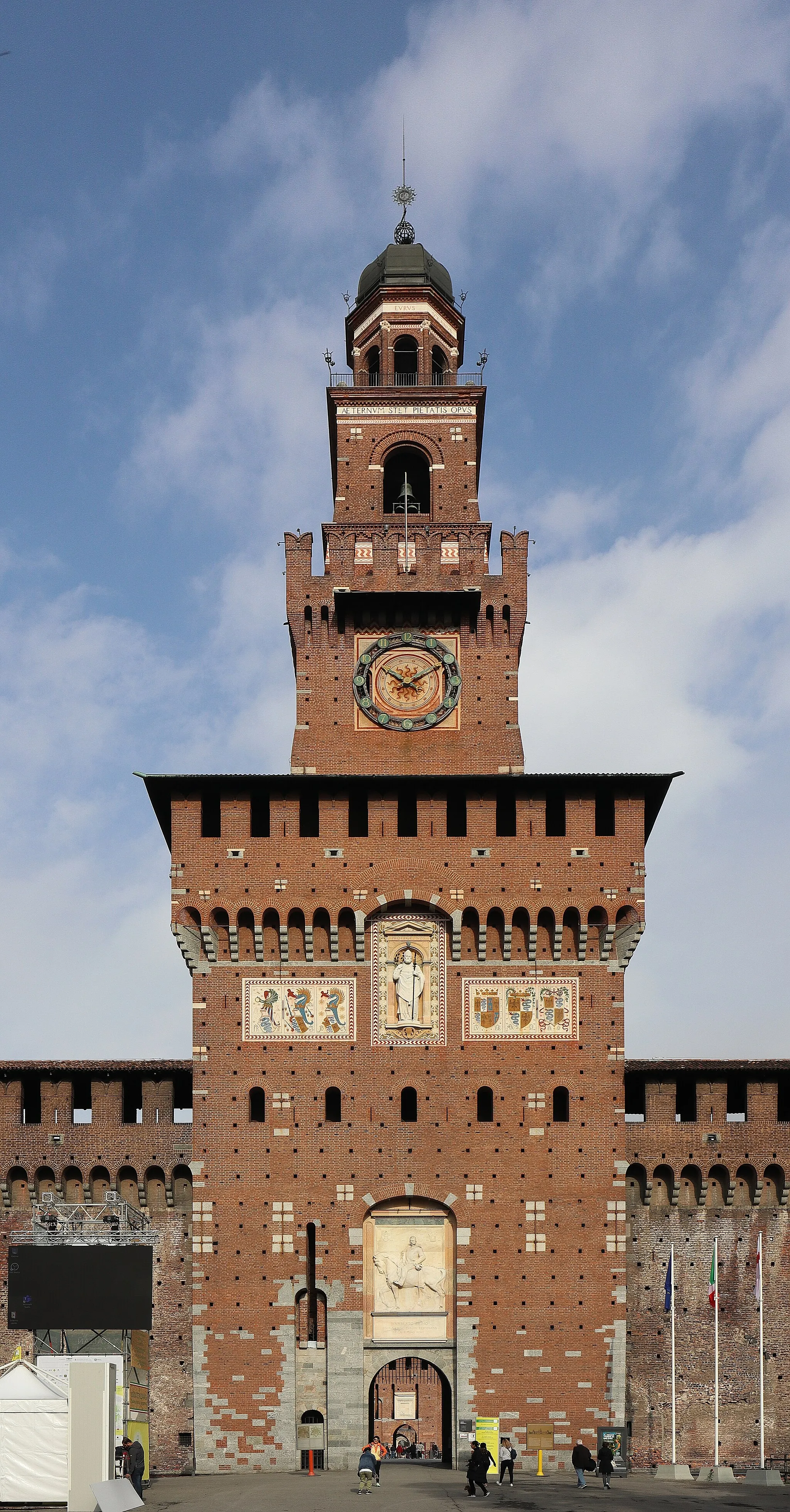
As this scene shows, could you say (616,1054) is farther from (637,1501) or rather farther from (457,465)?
(457,465)

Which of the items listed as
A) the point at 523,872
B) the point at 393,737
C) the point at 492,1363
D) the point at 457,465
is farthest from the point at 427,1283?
the point at 457,465

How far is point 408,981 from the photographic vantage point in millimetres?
43906

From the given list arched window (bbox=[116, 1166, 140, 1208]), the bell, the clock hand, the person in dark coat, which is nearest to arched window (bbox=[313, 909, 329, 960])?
the clock hand

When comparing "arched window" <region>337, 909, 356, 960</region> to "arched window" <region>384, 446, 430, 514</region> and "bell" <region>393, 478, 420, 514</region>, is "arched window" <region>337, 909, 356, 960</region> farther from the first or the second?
"arched window" <region>384, 446, 430, 514</region>

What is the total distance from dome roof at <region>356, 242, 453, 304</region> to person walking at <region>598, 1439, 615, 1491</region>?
34916 millimetres

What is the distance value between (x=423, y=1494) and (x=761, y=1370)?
11418 mm

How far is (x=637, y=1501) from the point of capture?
115ft

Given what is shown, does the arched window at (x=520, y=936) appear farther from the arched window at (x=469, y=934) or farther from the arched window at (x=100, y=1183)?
the arched window at (x=100, y=1183)

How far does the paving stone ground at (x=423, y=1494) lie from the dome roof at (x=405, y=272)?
35.3 meters

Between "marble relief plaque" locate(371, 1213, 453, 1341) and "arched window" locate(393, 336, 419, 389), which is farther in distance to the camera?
"arched window" locate(393, 336, 419, 389)

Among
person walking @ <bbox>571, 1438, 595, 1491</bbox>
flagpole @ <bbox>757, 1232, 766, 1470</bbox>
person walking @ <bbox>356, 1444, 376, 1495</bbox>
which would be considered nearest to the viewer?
person walking @ <bbox>356, 1444, 376, 1495</bbox>

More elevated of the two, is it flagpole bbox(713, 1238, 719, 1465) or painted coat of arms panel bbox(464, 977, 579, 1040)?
painted coat of arms panel bbox(464, 977, 579, 1040)

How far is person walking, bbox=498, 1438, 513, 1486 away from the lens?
39375 mm

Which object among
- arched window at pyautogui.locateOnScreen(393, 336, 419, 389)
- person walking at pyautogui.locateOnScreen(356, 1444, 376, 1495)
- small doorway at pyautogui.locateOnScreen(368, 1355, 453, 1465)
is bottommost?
small doorway at pyautogui.locateOnScreen(368, 1355, 453, 1465)
